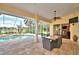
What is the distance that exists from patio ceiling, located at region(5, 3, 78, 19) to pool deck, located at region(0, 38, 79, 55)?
23.4 inches

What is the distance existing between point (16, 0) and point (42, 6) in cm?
54

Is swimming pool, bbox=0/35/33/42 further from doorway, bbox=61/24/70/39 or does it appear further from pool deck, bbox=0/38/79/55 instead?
doorway, bbox=61/24/70/39

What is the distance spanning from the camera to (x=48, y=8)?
8.79 ft

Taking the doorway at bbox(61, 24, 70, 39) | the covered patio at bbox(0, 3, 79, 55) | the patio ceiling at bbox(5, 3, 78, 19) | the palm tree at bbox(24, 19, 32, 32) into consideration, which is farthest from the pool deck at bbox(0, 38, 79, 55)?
the patio ceiling at bbox(5, 3, 78, 19)

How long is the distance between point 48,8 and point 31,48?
2.92 feet

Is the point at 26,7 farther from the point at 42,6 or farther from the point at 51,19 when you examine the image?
the point at 51,19

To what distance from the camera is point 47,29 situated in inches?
108

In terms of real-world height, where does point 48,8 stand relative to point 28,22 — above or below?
above

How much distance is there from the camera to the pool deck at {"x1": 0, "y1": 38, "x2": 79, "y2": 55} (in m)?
2.65

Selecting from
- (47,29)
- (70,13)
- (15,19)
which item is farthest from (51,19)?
(15,19)

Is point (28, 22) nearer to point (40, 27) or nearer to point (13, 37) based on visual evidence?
point (40, 27)

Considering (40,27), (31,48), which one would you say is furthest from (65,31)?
(31,48)
